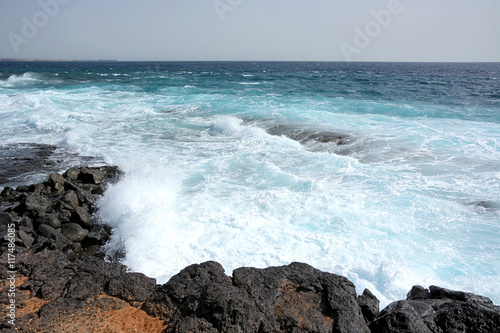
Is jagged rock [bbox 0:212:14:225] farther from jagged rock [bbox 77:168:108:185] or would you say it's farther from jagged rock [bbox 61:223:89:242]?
jagged rock [bbox 77:168:108:185]

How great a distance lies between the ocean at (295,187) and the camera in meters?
6.82

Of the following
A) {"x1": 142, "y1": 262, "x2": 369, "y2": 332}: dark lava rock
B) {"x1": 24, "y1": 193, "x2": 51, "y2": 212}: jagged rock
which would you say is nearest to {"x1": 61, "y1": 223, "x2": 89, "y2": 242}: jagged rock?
{"x1": 24, "y1": 193, "x2": 51, "y2": 212}: jagged rock

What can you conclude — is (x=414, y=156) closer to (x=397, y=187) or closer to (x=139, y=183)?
(x=397, y=187)

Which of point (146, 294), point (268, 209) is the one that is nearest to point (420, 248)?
point (268, 209)

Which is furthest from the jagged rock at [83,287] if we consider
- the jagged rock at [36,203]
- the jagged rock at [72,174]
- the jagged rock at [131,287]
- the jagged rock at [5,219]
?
the jagged rock at [72,174]

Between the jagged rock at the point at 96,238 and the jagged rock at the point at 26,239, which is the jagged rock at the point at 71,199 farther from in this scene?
the jagged rock at the point at 26,239

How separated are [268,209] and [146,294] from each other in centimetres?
474

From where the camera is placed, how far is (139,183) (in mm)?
9977

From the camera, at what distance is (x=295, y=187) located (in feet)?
32.8

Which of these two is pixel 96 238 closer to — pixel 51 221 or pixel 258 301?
pixel 51 221

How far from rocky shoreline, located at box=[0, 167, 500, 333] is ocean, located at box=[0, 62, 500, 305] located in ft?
5.79

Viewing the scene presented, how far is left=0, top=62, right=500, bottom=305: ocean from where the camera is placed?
6816 mm

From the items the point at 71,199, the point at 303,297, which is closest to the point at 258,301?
the point at 303,297

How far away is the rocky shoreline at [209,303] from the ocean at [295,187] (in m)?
1.76
